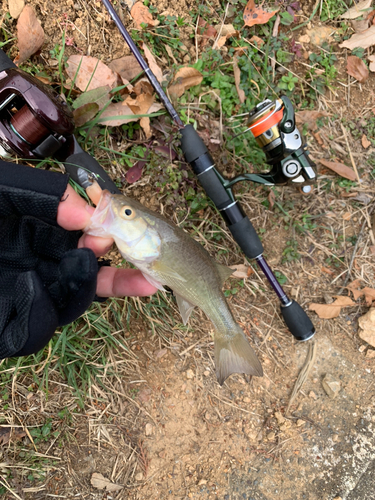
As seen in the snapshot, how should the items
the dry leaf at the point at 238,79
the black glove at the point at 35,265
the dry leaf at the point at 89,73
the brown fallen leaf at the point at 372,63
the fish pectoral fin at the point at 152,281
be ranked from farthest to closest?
the brown fallen leaf at the point at 372,63 → the dry leaf at the point at 238,79 → the dry leaf at the point at 89,73 → the fish pectoral fin at the point at 152,281 → the black glove at the point at 35,265

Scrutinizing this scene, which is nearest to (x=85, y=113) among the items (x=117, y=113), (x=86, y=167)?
(x=117, y=113)

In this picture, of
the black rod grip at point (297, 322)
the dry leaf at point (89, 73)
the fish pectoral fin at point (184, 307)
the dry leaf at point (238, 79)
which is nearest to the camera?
the fish pectoral fin at point (184, 307)

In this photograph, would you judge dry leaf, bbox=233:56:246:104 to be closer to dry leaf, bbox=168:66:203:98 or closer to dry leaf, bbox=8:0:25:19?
dry leaf, bbox=168:66:203:98

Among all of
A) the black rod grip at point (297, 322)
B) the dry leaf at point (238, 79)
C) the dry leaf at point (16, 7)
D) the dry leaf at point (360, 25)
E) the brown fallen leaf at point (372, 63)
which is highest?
the dry leaf at point (16, 7)

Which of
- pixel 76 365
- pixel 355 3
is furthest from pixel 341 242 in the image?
pixel 76 365

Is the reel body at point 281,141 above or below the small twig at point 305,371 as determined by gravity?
above

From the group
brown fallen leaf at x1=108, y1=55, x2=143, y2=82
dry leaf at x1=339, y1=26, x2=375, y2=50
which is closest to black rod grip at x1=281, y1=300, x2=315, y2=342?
brown fallen leaf at x1=108, y1=55, x2=143, y2=82

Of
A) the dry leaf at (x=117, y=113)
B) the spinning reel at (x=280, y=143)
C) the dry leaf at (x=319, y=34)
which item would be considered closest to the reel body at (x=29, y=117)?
the dry leaf at (x=117, y=113)

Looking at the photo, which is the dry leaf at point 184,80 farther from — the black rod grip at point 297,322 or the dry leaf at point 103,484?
the dry leaf at point 103,484
